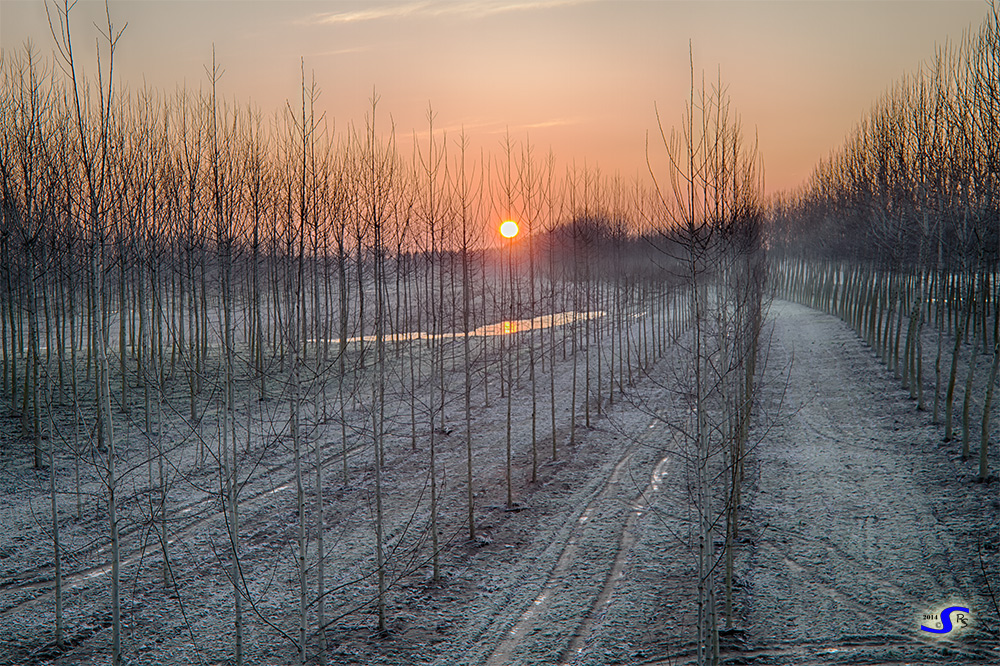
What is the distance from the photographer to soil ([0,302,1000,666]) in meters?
8.47

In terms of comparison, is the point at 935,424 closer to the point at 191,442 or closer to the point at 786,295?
the point at 191,442

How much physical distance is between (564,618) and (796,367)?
19.1 metres

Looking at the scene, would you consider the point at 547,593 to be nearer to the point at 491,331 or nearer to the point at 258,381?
the point at 258,381

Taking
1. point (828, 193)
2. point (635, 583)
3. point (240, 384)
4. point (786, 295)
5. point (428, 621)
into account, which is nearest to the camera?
point (428, 621)

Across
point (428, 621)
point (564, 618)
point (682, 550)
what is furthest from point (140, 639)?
point (682, 550)

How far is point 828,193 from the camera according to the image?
3838cm

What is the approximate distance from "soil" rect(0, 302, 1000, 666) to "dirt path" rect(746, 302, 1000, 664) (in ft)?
0.13

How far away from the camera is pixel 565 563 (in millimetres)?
10805

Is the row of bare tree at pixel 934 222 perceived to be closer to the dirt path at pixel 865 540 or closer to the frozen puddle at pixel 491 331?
the dirt path at pixel 865 540

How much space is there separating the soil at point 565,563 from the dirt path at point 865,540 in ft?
0.13

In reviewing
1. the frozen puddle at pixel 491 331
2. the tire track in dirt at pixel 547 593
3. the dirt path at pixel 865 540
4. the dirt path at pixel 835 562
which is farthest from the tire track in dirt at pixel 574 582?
the frozen puddle at pixel 491 331

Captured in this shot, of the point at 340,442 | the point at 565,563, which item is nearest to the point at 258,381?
the point at 340,442

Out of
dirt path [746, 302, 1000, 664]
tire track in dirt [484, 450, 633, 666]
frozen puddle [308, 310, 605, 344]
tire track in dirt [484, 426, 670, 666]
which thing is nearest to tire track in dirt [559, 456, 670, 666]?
tire track in dirt [484, 426, 670, 666]

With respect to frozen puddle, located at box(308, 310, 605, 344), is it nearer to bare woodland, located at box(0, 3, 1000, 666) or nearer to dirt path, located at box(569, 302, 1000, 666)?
bare woodland, located at box(0, 3, 1000, 666)
